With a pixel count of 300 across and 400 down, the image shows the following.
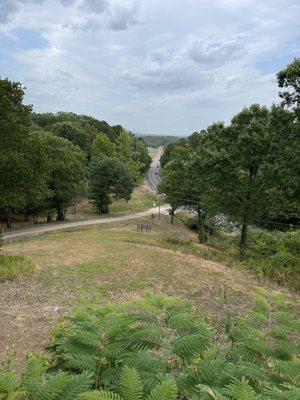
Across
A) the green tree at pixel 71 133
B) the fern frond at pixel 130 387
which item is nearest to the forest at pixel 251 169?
the fern frond at pixel 130 387

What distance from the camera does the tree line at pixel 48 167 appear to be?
2598cm

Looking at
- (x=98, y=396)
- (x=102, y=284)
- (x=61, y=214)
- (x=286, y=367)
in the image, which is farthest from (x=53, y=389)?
(x=61, y=214)

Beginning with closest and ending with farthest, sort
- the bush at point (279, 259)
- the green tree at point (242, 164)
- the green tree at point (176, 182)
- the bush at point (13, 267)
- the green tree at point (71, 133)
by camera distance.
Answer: the bush at point (13, 267) < the bush at point (279, 259) < the green tree at point (242, 164) < the green tree at point (176, 182) < the green tree at point (71, 133)

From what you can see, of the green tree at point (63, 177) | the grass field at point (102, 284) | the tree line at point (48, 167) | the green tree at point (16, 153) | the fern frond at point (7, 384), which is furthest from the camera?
the green tree at point (63, 177)

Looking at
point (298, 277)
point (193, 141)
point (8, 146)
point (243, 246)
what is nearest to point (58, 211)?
point (8, 146)

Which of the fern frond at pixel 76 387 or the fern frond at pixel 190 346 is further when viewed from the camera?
the fern frond at pixel 190 346

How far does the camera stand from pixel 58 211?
171 feet

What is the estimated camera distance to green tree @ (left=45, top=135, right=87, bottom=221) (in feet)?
156

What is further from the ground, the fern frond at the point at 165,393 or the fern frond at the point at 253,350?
the fern frond at the point at 165,393

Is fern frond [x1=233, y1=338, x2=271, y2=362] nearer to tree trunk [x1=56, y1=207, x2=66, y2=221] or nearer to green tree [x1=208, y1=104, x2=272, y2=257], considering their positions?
green tree [x1=208, y1=104, x2=272, y2=257]

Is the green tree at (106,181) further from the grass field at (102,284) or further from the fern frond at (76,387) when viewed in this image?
the fern frond at (76,387)

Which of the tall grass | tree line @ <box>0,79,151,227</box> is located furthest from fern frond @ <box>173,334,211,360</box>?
tree line @ <box>0,79,151,227</box>

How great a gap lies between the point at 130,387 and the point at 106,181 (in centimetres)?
5829

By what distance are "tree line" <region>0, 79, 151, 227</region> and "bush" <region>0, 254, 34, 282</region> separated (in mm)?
10616
